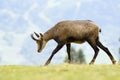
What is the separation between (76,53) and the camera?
124 meters

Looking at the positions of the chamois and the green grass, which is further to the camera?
the chamois

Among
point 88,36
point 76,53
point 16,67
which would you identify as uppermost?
point 16,67

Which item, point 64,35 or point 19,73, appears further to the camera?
point 64,35

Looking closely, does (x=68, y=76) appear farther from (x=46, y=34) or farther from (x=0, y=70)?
(x=46, y=34)

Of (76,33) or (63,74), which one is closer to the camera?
(63,74)

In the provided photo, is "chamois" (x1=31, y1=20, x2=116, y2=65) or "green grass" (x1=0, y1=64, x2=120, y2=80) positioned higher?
"green grass" (x1=0, y1=64, x2=120, y2=80)

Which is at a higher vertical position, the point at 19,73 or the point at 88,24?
the point at 19,73

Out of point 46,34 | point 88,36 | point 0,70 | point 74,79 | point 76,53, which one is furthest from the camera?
point 76,53

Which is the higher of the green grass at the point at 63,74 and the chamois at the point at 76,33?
the green grass at the point at 63,74

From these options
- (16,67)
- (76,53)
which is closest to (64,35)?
(16,67)

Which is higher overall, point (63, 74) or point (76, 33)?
point (63, 74)

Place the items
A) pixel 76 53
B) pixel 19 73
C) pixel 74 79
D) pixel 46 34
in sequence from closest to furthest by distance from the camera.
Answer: pixel 74 79
pixel 19 73
pixel 46 34
pixel 76 53

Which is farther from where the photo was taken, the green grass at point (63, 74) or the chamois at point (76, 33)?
the chamois at point (76, 33)

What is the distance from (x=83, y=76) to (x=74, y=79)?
881 millimetres
